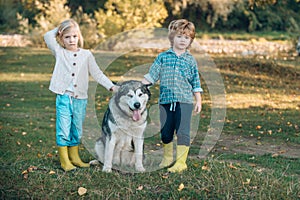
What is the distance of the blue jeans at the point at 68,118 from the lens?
602 cm

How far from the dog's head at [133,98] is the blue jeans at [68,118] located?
0.53 metres

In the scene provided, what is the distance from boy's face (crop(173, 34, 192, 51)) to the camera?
5.95m

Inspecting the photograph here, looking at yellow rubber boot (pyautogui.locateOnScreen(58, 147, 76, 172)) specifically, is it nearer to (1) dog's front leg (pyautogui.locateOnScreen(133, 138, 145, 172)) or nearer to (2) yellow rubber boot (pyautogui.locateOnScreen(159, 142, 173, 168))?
(1) dog's front leg (pyautogui.locateOnScreen(133, 138, 145, 172))

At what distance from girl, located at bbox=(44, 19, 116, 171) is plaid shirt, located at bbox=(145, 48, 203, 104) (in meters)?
0.54

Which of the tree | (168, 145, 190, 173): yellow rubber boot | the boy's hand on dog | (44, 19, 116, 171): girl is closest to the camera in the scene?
the boy's hand on dog

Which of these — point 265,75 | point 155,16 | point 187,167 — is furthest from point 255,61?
point 187,167

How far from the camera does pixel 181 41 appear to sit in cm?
595

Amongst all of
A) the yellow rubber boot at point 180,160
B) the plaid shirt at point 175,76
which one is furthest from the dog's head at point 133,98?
the yellow rubber boot at point 180,160

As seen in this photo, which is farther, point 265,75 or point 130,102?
point 265,75

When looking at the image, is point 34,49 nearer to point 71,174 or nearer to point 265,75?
point 265,75

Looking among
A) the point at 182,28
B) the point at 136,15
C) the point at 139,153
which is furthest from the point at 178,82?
the point at 136,15

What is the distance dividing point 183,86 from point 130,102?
0.67 m

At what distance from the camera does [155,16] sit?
23.0 m

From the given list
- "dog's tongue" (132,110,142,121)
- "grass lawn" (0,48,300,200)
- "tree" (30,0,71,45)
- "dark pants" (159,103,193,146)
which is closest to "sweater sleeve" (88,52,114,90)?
"dog's tongue" (132,110,142,121)
